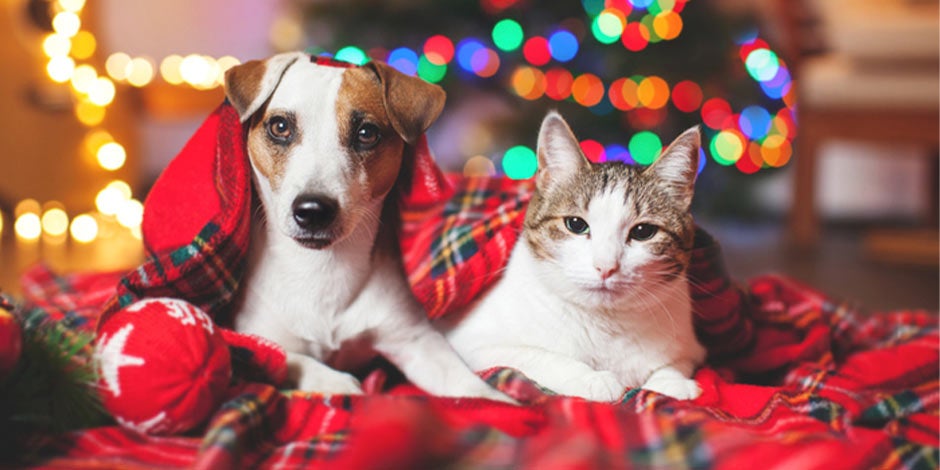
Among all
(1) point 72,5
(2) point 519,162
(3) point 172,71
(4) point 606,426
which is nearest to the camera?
(4) point 606,426

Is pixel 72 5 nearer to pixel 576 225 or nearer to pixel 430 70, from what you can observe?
pixel 430 70

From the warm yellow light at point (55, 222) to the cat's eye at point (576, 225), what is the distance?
275cm

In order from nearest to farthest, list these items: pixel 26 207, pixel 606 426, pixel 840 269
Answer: pixel 606 426 → pixel 840 269 → pixel 26 207

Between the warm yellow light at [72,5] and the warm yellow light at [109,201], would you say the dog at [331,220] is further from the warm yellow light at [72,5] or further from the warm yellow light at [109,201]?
the warm yellow light at [72,5]

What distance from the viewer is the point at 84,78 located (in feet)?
11.6

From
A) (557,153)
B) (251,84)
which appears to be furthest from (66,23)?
(557,153)

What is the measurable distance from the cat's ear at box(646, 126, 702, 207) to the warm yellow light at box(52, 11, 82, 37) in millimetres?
3121

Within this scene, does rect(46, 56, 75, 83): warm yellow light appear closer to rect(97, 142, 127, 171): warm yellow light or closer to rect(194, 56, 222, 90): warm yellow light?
rect(97, 142, 127, 171): warm yellow light

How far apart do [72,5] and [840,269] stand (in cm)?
334

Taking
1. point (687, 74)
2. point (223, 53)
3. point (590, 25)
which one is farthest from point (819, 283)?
point (223, 53)

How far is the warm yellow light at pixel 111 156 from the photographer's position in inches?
143

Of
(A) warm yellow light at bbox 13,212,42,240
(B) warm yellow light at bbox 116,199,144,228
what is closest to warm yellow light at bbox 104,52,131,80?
(B) warm yellow light at bbox 116,199,144,228

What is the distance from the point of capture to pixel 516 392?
116cm

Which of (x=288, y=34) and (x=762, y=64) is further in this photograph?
(x=288, y=34)
